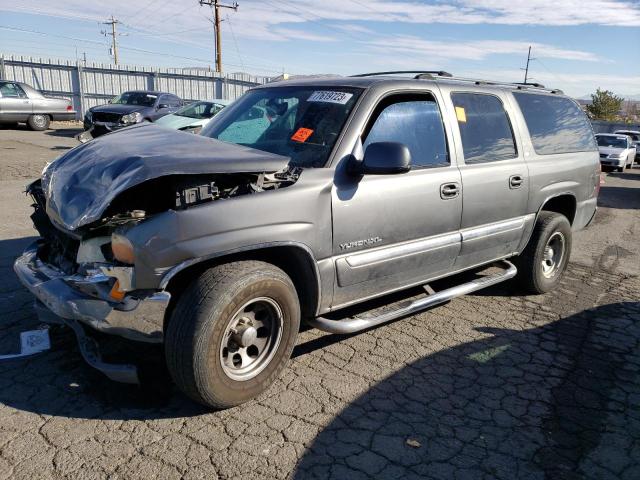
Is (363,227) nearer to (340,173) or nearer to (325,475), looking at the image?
(340,173)

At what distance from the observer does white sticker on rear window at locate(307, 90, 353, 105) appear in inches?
145

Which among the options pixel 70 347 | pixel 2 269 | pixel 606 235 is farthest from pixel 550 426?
pixel 606 235

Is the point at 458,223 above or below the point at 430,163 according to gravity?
below

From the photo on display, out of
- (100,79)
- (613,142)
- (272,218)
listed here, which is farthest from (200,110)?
(613,142)

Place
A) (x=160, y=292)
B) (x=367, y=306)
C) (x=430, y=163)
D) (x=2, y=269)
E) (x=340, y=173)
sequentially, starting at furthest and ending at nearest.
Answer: (x=2, y=269)
(x=367, y=306)
(x=430, y=163)
(x=340, y=173)
(x=160, y=292)

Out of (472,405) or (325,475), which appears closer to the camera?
(325,475)

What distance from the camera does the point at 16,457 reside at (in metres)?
2.59

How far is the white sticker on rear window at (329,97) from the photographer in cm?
367

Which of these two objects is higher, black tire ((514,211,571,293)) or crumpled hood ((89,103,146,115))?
crumpled hood ((89,103,146,115))

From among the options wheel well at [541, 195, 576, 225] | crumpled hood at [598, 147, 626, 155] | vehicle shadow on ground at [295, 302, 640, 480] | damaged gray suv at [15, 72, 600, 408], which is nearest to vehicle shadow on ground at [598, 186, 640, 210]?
crumpled hood at [598, 147, 626, 155]

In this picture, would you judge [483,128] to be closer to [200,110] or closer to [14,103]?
[200,110]

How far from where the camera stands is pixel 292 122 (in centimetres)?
379

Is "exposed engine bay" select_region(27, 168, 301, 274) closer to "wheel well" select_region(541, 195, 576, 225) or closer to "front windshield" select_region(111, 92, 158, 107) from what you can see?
"wheel well" select_region(541, 195, 576, 225)

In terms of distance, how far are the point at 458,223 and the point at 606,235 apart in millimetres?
5719
